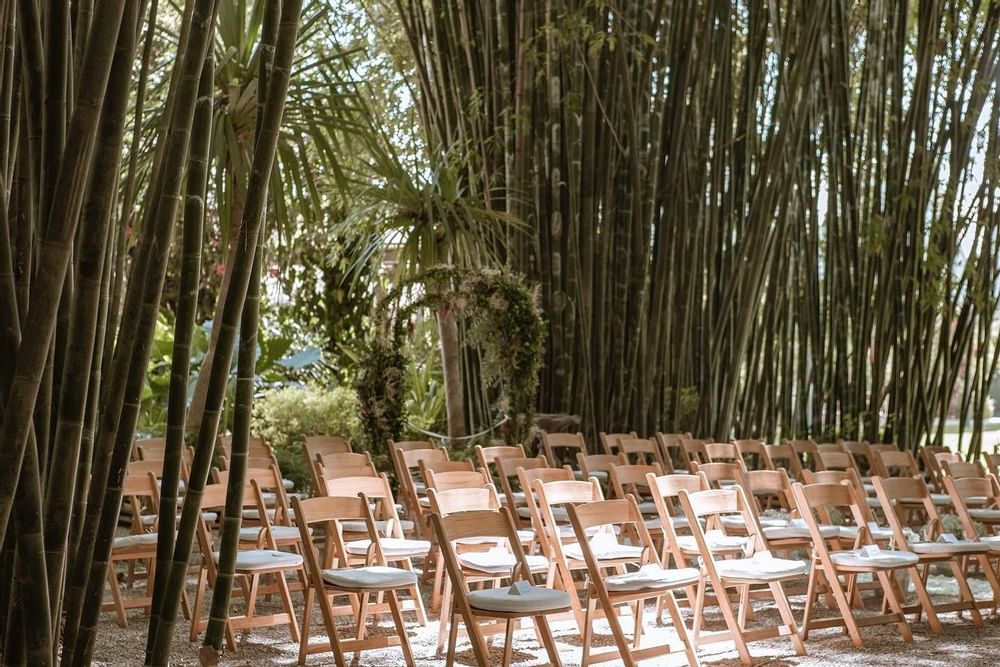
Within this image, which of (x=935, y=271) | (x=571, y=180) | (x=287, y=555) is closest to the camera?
(x=287, y=555)

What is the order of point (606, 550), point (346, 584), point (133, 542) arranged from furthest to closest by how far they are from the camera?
1. point (606, 550)
2. point (133, 542)
3. point (346, 584)

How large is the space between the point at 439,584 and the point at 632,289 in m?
3.96

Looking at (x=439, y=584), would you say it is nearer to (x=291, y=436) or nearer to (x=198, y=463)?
A: (x=198, y=463)

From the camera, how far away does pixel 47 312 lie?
163 cm

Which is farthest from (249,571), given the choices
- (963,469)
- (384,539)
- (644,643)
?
(963,469)

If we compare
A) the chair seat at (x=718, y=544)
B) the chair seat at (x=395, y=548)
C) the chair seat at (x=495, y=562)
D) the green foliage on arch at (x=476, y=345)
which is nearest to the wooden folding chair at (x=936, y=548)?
the chair seat at (x=718, y=544)

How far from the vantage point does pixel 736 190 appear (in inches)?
334

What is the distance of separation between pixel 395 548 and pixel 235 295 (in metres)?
2.63

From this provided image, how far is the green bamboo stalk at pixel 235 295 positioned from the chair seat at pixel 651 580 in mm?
2037

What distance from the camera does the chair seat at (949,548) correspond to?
4750 millimetres

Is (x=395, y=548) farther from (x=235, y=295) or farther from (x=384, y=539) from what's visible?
(x=235, y=295)

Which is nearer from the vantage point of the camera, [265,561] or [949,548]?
[265,561]

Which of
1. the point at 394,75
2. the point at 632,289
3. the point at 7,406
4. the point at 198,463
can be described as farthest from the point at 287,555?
the point at 394,75

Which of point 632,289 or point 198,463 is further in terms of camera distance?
point 632,289
